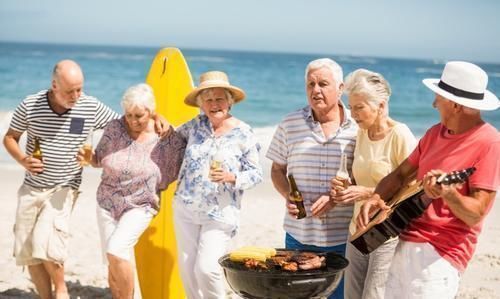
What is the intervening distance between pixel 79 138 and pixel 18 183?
640 centimetres

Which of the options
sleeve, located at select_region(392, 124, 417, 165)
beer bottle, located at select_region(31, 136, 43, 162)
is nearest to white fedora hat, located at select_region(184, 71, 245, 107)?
beer bottle, located at select_region(31, 136, 43, 162)

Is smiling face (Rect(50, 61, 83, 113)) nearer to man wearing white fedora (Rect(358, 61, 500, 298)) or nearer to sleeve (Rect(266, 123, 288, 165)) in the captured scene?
sleeve (Rect(266, 123, 288, 165))

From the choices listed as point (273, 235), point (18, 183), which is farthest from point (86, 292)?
point (18, 183)

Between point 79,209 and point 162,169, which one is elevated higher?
point 162,169

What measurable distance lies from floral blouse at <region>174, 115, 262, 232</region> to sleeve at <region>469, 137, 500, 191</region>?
173 centimetres

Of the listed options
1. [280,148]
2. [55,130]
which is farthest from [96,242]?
[280,148]

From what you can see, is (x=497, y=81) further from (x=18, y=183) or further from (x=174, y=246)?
(x=174, y=246)

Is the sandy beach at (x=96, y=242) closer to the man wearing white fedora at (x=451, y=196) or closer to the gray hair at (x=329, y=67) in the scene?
the gray hair at (x=329, y=67)

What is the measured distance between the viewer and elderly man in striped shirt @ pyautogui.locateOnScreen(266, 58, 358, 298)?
4719mm

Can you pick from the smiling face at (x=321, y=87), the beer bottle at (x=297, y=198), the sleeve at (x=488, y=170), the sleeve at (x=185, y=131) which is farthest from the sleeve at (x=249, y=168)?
the sleeve at (x=488, y=170)

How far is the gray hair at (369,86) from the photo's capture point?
4.39 meters

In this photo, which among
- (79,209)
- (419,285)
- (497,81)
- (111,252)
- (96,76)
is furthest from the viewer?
(497,81)

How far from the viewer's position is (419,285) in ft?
12.6

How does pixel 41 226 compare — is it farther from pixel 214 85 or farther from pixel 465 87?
pixel 465 87
